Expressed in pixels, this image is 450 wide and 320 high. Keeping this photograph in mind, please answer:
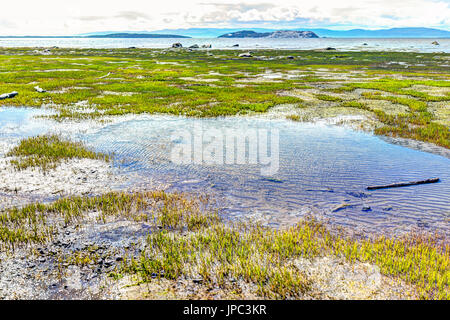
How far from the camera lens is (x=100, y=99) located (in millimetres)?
27109

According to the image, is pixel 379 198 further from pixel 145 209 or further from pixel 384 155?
pixel 145 209

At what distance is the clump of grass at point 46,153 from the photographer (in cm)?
1266

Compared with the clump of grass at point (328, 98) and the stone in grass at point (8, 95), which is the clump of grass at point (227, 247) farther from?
the stone in grass at point (8, 95)

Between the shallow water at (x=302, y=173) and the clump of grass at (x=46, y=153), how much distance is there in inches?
43.4

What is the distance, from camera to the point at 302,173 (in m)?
12.0

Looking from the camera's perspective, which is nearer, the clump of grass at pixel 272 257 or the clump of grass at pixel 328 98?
the clump of grass at pixel 272 257

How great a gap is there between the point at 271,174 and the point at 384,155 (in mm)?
6161

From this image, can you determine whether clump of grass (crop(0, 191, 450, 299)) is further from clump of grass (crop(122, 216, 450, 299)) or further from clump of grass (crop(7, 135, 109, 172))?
clump of grass (crop(7, 135, 109, 172))

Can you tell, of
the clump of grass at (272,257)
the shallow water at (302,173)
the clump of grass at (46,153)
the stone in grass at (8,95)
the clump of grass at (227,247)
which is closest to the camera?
the clump of grass at (272,257)

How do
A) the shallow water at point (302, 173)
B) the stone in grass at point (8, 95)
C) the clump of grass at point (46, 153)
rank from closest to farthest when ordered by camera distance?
the shallow water at point (302, 173) → the clump of grass at point (46, 153) → the stone in grass at point (8, 95)

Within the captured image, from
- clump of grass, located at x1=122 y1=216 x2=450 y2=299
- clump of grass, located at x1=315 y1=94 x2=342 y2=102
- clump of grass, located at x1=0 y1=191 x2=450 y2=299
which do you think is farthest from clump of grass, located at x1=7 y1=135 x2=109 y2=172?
clump of grass, located at x1=315 y1=94 x2=342 y2=102

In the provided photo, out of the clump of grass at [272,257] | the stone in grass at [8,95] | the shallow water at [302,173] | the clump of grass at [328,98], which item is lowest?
the clump of grass at [272,257]

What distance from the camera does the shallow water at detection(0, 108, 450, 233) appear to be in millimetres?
8984

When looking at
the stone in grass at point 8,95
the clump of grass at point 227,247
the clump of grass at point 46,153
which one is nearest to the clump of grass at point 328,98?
the clump of grass at point 46,153
